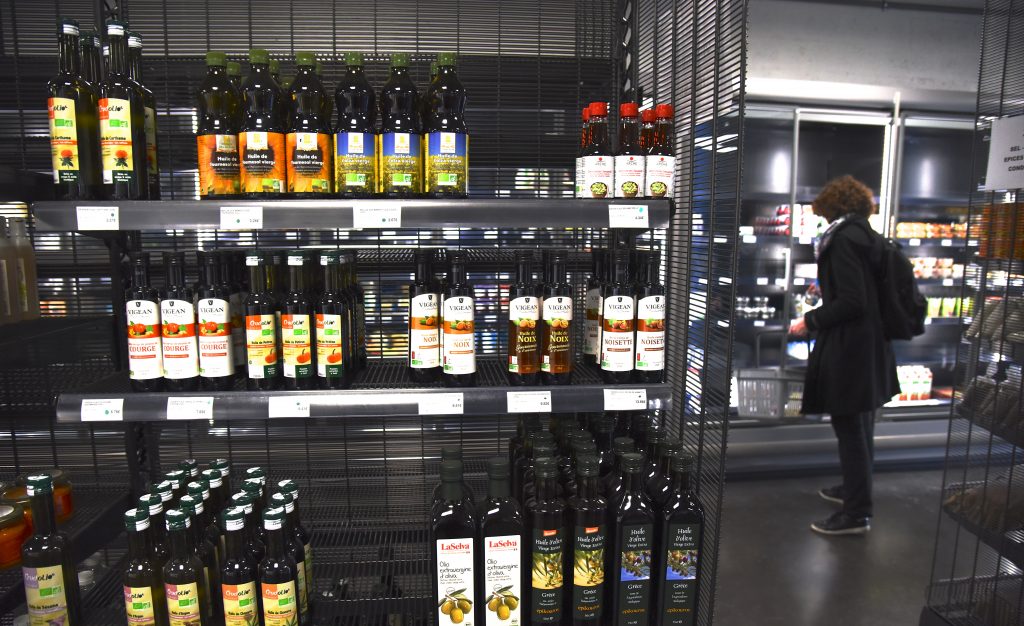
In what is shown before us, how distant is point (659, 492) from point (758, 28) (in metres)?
3.80

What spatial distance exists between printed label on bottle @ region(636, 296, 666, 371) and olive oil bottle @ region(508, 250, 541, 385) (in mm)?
277

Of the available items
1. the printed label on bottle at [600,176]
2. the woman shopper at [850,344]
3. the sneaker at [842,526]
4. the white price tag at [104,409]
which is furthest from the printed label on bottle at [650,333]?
the sneaker at [842,526]

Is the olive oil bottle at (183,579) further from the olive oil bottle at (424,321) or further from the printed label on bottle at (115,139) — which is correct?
the printed label on bottle at (115,139)

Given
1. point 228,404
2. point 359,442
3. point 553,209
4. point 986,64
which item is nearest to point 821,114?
point 986,64

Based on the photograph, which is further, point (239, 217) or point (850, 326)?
point (850, 326)

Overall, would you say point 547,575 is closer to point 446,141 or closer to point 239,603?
point 239,603

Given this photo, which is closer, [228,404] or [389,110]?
[228,404]

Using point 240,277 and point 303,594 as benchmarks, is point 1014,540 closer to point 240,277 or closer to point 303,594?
point 303,594

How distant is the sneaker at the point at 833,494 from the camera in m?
3.93

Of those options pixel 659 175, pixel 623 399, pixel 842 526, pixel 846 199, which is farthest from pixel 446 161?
pixel 842 526

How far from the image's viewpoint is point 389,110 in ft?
5.87

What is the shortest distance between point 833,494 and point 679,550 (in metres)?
2.77

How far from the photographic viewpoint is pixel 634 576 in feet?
5.65

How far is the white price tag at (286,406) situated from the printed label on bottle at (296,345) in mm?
76
